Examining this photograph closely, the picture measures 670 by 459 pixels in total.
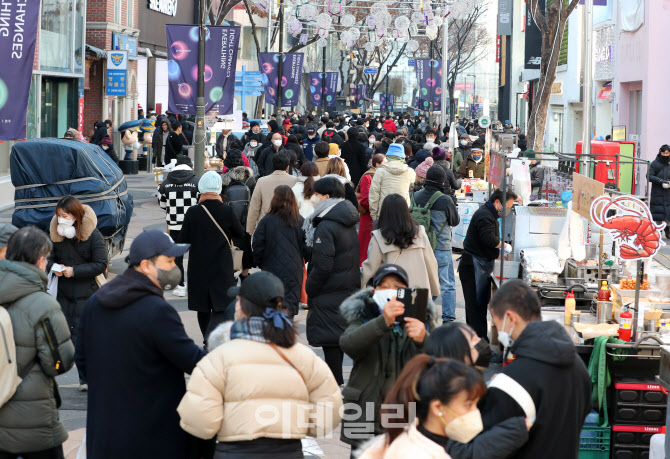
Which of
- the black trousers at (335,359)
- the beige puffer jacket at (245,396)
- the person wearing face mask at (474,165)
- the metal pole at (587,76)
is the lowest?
the black trousers at (335,359)

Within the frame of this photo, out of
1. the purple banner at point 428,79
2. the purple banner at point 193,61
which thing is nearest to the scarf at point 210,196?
the purple banner at point 193,61

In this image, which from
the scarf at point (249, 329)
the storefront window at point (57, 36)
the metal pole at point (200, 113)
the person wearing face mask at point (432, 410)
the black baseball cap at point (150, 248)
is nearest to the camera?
the person wearing face mask at point (432, 410)

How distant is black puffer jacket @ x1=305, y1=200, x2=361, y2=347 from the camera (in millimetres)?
7746

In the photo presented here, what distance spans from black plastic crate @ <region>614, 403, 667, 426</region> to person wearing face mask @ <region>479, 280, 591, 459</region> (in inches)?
98.0

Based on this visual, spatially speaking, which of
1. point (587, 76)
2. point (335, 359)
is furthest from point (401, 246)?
point (587, 76)

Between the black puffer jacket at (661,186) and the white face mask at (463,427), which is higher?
the black puffer jacket at (661,186)

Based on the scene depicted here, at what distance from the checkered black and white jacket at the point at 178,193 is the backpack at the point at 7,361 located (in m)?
6.59

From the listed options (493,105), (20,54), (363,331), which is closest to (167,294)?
(20,54)

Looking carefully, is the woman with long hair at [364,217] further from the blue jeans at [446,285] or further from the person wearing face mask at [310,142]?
the person wearing face mask at [310,142]

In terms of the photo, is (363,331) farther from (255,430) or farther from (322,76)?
(322,76)

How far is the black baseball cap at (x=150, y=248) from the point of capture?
4859 millimetres

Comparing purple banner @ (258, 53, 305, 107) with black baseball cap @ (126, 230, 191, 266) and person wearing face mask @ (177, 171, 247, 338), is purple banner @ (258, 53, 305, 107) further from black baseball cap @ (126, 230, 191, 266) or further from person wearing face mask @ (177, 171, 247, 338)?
black baseball cap @ (126, 230, 191, 266)

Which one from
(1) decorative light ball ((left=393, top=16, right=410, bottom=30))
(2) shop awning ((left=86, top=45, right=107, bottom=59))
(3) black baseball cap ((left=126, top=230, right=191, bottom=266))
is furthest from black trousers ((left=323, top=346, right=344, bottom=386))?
(1) decorative light ball ((left=393, top=16, right=410, bottom=30))

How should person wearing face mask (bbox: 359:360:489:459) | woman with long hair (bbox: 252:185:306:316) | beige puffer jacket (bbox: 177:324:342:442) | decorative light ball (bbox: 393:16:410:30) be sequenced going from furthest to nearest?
decorative light ball (bbox: 393:16:410:30) → woman with long hair (bbox: 252:185:306:316) → beige puffer jacket (bbox: 177:324:342:442) → person wearing face mask (bbox: 359:360:489:459)
